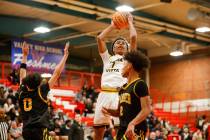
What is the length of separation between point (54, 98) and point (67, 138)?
6572mm

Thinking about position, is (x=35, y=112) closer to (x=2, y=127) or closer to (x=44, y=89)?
(x=44, y=89)

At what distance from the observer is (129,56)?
209 inches

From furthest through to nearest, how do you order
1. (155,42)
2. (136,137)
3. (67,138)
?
(155,42), (67,138), (136,137)

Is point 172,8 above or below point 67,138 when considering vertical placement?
above

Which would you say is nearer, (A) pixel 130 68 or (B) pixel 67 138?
(A) pixel 130 68

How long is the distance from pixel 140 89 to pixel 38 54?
1953 centimetres

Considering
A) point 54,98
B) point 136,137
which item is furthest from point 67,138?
point 136,137

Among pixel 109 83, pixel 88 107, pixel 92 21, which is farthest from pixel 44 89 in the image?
pixel 88 107

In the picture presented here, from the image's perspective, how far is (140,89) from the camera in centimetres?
512

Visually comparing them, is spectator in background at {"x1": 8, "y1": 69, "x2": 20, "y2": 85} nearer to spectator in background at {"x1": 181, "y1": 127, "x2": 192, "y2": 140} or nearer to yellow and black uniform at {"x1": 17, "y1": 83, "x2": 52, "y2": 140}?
spectator in background at {"x1": 181, "y1": 127, "x2": 192, "y2": 140}

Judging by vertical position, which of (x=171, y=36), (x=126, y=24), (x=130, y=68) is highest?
(x=171, y=36)

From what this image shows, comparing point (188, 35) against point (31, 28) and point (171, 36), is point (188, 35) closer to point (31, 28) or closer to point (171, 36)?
point (171, 36)

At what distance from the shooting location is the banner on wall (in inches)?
909

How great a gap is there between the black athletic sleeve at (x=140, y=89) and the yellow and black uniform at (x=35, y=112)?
163 cm
